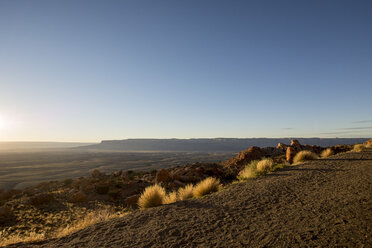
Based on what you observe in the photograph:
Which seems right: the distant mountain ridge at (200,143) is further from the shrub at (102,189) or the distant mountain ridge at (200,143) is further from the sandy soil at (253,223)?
the sandy soil at (253,223)

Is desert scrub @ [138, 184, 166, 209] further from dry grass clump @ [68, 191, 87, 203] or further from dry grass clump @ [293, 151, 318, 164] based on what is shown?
dry grass clump @ [293, 151, 318, 164]

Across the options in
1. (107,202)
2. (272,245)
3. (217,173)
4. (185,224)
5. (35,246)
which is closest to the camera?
(272,245)

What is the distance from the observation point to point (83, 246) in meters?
3.50

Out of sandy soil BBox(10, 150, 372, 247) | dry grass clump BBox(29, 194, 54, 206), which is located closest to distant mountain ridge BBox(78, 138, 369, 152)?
dry grass clump BBox(29, 194, 54, 206)

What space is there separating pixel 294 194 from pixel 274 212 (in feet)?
5.45

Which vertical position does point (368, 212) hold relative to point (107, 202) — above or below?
above

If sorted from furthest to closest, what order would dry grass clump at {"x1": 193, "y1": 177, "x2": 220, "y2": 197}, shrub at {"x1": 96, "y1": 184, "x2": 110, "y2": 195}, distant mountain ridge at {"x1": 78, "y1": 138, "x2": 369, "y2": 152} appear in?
distant mountain ridge at {"x1": 78, "y1": 138, "x2": 369, "y2": 152}
shrub at {"x1": 96, "y1": 184, "x2": 110, "y2": 195}
dry grass clump at {"x1": 193, "y1": 177, "x2": 220, "y2": 197}

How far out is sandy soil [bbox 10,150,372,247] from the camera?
3.12m

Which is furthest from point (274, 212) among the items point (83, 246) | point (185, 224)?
point (83, 246)

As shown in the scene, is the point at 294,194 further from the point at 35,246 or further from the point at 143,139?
the point at 143,139

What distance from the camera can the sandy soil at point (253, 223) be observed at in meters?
3.12

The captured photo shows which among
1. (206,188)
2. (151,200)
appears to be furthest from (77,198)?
(206,188)

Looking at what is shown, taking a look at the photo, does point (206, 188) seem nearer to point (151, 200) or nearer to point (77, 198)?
point (151, 200)

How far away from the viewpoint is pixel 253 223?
378 cm
